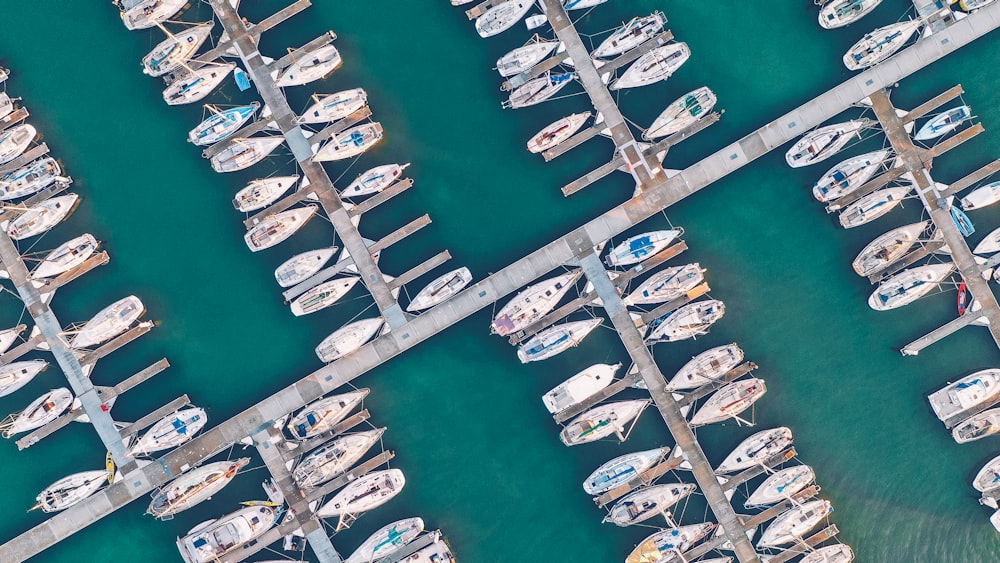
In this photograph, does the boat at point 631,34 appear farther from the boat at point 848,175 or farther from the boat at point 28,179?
the boat at point 28,179

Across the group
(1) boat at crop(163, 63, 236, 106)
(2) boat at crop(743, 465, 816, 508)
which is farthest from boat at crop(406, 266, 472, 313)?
(2) boat at crop(743, 465, 816, 508)

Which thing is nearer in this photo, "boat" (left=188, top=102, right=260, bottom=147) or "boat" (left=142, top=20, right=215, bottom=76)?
"boat" (left=142, top=20, right=215, bottom=76)

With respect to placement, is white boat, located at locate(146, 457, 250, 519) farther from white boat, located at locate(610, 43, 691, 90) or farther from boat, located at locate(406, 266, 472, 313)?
white boat, located at locate(610, 43, 691, 90)

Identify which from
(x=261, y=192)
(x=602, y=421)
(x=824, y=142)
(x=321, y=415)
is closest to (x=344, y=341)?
(x=321, y=415)

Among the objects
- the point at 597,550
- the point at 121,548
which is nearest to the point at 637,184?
the point at 597,550

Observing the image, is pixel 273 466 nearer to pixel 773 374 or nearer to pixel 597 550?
pixel 597 550

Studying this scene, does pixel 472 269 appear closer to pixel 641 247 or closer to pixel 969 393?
pixel 641 247
